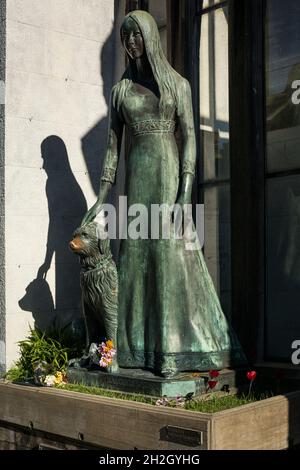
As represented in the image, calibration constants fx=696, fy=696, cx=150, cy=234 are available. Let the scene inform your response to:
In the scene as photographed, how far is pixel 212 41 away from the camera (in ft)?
25.1

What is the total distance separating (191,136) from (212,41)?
2.19 metres

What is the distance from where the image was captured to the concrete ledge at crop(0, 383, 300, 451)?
4695 mm

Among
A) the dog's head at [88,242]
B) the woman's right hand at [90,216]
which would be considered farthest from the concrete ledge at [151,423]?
the woman's right hand at [90,216]

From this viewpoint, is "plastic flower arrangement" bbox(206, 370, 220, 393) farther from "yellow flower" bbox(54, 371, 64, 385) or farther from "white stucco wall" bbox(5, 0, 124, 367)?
"white stucco wall" bbox(5, 0, 124, 367)

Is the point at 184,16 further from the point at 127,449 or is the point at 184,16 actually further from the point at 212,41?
the point at 127,449

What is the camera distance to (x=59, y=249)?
296 inches

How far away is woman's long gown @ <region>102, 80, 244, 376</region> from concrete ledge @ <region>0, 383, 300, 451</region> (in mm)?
652

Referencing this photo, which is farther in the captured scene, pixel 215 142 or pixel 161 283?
pixel 215 142

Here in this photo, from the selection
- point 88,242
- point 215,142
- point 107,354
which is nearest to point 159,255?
point 88,242

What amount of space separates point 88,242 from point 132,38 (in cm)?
174

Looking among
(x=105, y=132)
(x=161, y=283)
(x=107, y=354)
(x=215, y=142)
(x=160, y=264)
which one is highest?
(x=105, y=132)

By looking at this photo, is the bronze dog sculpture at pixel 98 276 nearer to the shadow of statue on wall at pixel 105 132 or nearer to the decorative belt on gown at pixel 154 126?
the decorative belt on gown at pixel 154 126

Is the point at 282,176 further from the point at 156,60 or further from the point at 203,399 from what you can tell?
the point at 203,399

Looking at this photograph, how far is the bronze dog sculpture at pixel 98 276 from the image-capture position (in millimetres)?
5789
